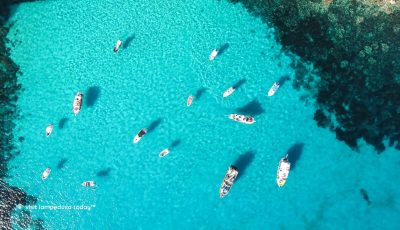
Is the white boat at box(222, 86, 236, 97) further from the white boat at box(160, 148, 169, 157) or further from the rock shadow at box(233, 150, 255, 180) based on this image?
the white boat at box(160, 148, 169, 157)

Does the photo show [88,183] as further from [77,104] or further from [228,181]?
[228,181]

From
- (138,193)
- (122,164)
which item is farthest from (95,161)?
(138,193)

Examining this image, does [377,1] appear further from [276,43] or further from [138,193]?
[138,193]

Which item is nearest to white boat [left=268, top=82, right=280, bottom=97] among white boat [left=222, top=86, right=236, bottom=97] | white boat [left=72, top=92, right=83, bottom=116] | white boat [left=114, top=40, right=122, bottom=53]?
white boat [left=222, top=86, right=236, bottom=97]

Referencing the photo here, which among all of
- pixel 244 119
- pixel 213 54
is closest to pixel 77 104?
pixel 213 54

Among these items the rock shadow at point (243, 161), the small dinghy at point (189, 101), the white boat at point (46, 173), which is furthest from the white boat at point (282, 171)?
the white boat at point (46, 173)
